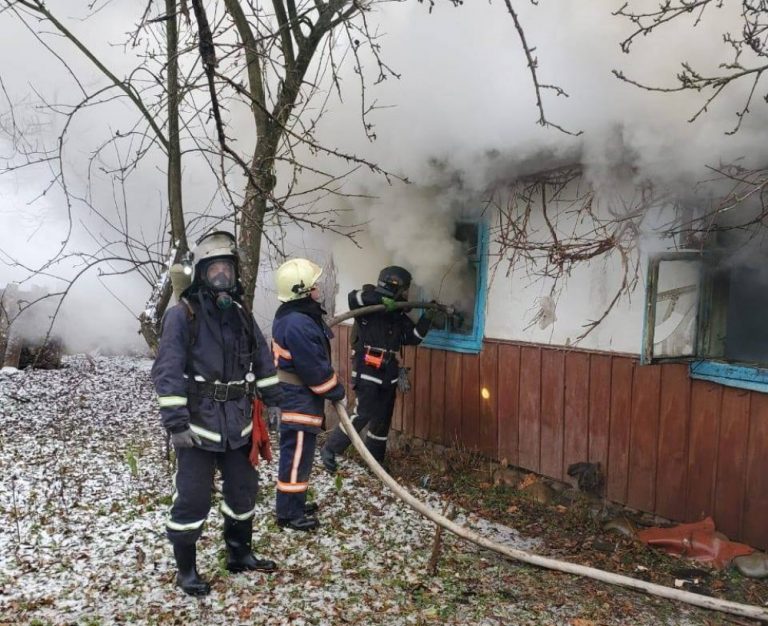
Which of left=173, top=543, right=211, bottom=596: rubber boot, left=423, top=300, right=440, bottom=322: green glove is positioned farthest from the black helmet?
left=173, top=543, right=211, bottom=596: rubber boot

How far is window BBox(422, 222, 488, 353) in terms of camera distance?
654 cm

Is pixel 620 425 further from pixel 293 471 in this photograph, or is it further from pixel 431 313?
pixel 293 471

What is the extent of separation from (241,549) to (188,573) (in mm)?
362

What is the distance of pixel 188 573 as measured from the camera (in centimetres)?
381

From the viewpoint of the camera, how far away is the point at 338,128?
6695mm

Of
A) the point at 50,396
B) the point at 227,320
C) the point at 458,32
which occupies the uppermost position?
the point at 458,32

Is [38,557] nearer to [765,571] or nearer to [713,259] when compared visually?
[765,571]

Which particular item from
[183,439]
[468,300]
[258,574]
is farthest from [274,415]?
[468,300]

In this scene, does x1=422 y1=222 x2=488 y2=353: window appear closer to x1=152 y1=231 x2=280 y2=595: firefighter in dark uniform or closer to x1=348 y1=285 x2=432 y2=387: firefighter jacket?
x1=348 y1=285 x2=432 y2=387: firefighter jacket

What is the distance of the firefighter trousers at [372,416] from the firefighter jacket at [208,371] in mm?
2431

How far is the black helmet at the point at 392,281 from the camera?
6359 mm

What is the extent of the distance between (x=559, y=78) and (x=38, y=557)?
16.0 feet

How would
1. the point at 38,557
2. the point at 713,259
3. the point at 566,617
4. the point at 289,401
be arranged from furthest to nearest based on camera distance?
the point at 289,401, the point at 713,259, the point at 38,557, the point at 566,617

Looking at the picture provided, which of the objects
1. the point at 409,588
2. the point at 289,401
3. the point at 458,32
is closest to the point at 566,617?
the point at 409,588
